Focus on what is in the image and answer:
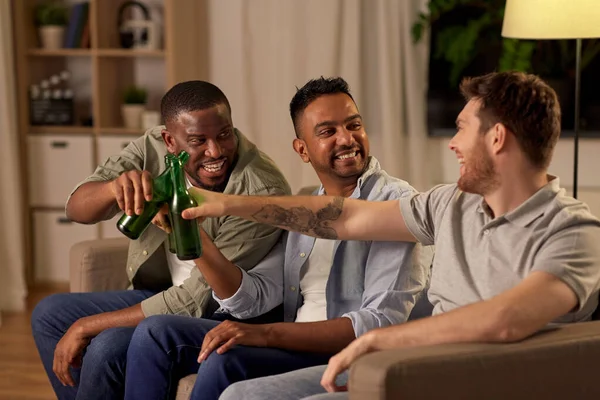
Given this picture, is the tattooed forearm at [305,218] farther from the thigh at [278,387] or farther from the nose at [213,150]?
the thigh at [278,387]

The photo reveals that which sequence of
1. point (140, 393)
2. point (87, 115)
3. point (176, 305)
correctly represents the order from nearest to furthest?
point (140, 393)
point (176, 305)
point (87, 115)

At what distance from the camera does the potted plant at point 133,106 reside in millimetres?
4621

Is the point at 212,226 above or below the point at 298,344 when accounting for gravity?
above

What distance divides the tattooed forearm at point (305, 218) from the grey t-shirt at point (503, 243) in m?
0.19

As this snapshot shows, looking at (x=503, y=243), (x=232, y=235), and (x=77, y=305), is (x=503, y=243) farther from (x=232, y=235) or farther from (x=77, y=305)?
(x=77, y=305)

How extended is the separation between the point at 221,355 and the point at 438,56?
2.70 m

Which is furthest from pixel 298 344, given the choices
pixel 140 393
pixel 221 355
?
pixel 140 393

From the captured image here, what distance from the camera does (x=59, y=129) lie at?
4633mm

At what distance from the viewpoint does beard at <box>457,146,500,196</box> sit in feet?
6.48

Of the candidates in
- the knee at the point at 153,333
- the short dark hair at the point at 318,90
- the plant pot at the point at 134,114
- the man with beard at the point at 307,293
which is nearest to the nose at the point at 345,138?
the man with beard at the point at 307,293

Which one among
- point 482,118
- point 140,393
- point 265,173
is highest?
point 482,118

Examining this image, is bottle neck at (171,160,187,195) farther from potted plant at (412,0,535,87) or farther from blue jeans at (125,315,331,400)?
potted plant at (412,0,535,87)

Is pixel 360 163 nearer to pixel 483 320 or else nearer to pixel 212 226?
pixel 212 226

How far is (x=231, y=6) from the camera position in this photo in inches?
186
